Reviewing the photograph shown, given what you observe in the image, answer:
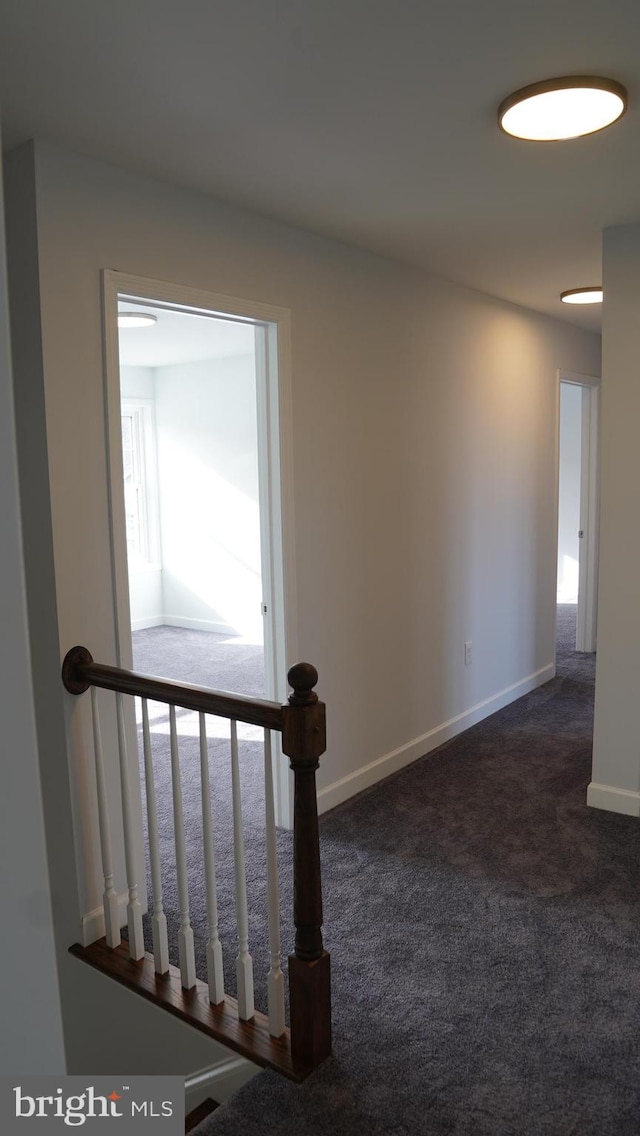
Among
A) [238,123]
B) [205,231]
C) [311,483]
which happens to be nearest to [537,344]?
[311,483]

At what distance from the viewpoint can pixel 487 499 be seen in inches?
186

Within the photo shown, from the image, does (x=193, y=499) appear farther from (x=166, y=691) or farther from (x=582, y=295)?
(x=166, y=691)

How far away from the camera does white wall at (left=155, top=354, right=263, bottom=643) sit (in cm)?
744

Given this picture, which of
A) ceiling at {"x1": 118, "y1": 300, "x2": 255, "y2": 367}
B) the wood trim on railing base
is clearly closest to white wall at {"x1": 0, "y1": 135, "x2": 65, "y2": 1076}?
the wood trim on railing base

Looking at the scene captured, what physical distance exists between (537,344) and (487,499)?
3.91ft

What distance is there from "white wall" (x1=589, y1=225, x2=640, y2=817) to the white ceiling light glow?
1.18 meters

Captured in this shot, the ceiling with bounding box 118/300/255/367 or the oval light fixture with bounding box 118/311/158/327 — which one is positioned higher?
the ceiling with bounding box 118/300/255/367

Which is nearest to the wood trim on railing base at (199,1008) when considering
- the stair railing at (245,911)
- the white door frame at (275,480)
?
the stair railing at (245,911)

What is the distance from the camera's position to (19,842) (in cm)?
35

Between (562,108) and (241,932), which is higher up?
(562,108)

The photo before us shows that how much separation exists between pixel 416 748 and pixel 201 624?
13.4 feet

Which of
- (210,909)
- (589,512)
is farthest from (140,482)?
(210,909)

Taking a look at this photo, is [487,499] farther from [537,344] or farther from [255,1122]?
[255,1122]

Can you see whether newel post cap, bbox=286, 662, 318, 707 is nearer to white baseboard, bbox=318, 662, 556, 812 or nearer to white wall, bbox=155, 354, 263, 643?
white baseboard, bbox=318, 662, 556, 812
